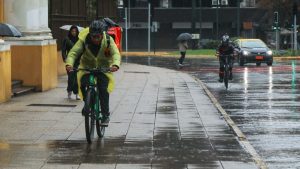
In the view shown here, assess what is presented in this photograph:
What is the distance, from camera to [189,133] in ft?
Result: 38.7

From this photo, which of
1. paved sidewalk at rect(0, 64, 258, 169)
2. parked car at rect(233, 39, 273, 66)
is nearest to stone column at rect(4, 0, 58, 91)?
paved sidewalk at rect(0, 64, 258, 169)

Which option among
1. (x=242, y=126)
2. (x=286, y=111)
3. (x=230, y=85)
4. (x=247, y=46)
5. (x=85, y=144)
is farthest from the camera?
(x=247, y=46)

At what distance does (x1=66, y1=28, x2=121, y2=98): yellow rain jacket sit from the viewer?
431 inches

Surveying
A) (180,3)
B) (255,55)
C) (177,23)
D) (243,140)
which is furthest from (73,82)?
(180,3)

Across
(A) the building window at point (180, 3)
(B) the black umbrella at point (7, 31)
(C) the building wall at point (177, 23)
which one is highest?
(A) the building window at point (180, 3)

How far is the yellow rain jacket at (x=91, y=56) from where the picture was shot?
1094 cm

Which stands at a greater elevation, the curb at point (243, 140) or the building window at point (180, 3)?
the building window at point (180, 3)

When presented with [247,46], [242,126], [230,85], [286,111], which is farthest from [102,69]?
[247,46]

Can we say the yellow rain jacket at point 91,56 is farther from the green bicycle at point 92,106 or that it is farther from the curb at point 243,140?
the curb at point 243,140

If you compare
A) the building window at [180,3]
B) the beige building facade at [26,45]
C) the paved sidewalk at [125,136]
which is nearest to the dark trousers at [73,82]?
the paved sidewalk at [125,136]

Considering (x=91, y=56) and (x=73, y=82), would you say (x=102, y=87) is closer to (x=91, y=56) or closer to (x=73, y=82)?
(x=91, y=56)

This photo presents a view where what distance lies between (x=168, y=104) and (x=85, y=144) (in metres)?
5.86

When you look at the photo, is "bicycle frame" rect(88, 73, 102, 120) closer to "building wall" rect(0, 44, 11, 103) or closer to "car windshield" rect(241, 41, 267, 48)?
"building wall" rect(0, 44, 11, 103)

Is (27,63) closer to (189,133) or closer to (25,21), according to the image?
(25,21)
